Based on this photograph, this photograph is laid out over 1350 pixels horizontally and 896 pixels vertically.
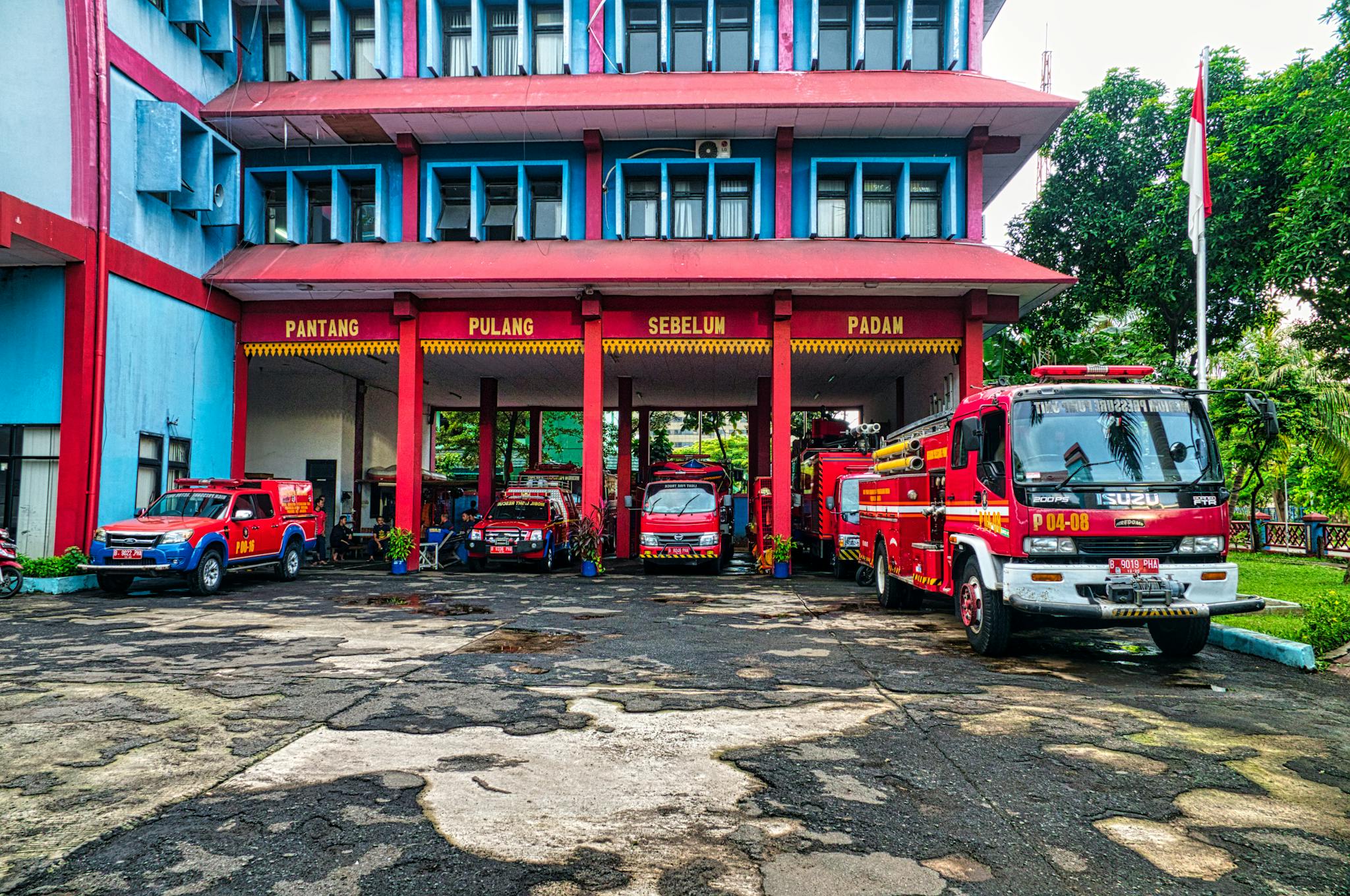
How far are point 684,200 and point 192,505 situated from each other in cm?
1221

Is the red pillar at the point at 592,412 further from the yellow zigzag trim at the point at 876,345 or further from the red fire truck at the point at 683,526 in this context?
the yellow zigzag trim at the point at 876,345

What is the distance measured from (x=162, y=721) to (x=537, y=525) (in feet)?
45.3

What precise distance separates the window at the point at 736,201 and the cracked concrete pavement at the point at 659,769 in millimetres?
12467

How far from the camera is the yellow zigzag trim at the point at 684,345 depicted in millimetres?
17969

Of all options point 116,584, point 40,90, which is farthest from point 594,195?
point 116,584

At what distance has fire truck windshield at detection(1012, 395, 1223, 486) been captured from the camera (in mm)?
7852

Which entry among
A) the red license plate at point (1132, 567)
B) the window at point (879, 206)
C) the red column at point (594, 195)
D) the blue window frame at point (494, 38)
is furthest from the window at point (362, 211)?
the red license plate at point (1132, 567)

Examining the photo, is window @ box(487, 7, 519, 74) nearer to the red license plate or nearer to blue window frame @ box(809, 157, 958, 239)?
blue window frame @ box(809, 157, 958, 239)

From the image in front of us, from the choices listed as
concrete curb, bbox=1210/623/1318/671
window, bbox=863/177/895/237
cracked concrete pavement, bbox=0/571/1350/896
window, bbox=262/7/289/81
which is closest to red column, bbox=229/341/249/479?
window, bbox=262/7/289/81

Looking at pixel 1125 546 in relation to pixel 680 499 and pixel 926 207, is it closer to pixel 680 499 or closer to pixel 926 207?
pixel 680 499

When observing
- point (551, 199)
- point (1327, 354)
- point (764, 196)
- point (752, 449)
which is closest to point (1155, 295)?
point (1327, 354)

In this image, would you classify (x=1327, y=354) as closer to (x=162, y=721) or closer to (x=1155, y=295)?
(x=1155, y=295)

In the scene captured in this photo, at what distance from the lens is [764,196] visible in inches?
737

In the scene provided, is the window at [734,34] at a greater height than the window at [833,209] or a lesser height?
greater
